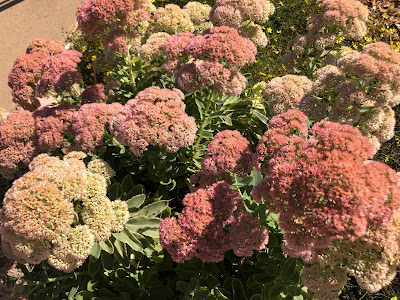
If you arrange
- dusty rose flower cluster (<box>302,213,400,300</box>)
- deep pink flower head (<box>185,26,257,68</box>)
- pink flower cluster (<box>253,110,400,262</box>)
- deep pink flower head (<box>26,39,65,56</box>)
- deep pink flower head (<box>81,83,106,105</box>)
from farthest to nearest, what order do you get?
1. deep pink flower head (<box>26,39,65,56</box>)
2. deep pink flower head (<box>81,83,106,105</box>)
3. deep pink flower head (<box>185,26,257,68</box>)
4. dusty rose flower cluster (<box>302,213,400,300</box>)
5. pink flower cluster (<box>253,110,400,262</box>)

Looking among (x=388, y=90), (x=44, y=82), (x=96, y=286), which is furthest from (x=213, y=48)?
(x=96, y=286)

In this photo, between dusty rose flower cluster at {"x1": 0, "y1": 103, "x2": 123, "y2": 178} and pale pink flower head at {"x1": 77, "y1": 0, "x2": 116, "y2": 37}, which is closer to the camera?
dusty rose flower cluster at {"x1": 0, "y1": 103, "x2": 123, "y2": 178}

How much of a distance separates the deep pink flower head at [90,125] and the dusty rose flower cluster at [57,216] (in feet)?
1.71

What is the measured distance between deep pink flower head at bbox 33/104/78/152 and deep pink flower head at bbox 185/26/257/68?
159 centimetres

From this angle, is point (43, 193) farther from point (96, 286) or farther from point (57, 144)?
point (96, 286)

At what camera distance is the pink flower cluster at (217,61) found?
2943mm

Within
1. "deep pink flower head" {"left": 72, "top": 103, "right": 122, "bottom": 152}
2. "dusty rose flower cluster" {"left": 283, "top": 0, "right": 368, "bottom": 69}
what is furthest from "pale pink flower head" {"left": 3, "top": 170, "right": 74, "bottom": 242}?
"dusty rose flower cluster" {"left": 283, "top": 0, "right": 368, "bottom": 69}

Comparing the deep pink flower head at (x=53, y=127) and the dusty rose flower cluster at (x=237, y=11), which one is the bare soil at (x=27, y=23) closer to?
the deep pink flower head at (x=53, y=127)

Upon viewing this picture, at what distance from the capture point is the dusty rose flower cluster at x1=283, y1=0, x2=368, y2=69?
358cm

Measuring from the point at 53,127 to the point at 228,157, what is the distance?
6.66 ft

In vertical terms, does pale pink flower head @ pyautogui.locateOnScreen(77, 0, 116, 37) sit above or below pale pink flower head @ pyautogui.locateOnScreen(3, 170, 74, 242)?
above

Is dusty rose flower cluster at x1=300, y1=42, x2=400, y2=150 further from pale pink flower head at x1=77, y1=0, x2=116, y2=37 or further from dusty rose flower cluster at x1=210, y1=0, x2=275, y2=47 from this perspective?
pale pink flower head at x1=77, y1=0, x2=116, y2=37

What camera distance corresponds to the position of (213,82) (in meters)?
2.97

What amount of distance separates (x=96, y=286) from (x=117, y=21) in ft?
10.0
